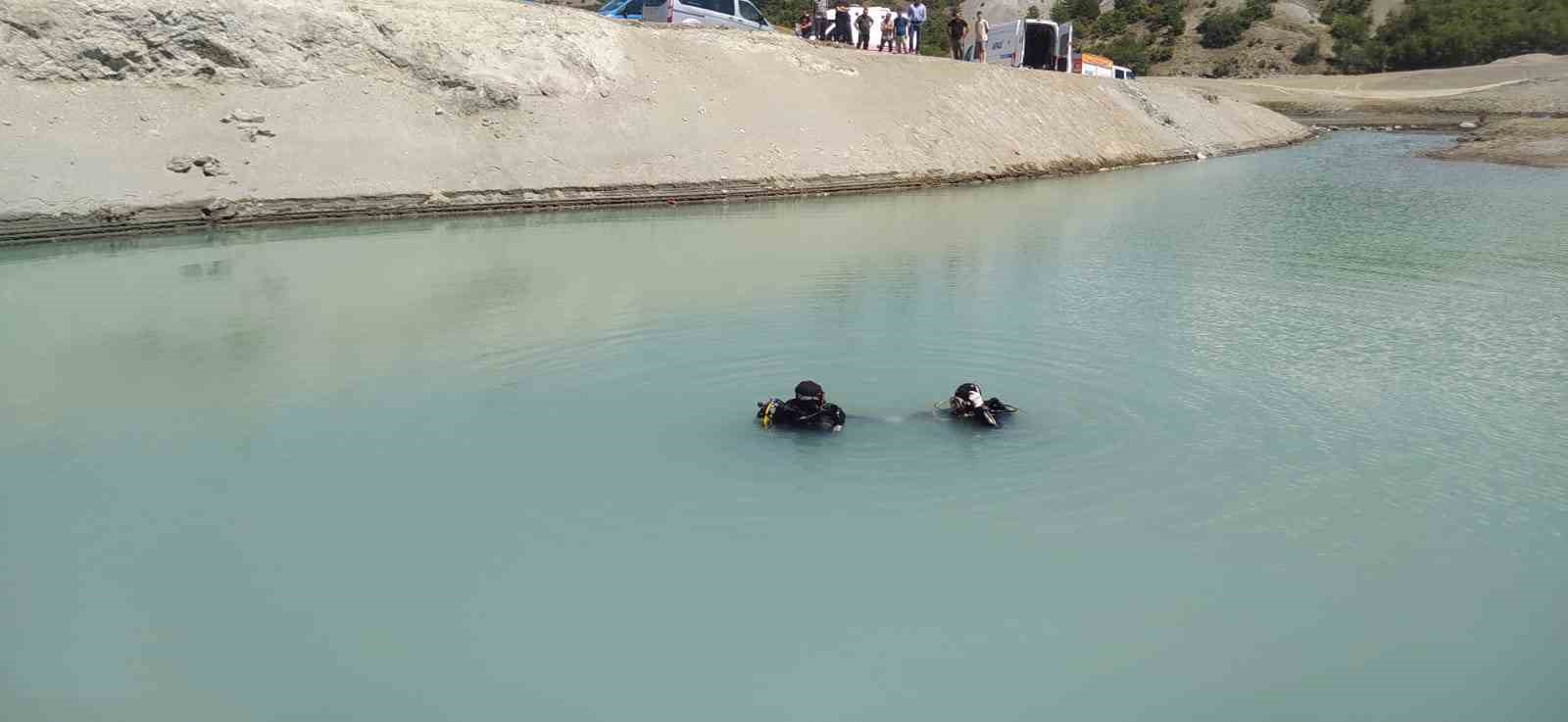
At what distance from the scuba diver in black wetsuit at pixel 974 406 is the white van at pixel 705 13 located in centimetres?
2684

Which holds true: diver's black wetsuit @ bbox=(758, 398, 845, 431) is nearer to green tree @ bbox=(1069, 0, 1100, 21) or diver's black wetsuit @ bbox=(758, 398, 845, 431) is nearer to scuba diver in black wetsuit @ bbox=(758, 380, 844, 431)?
scuba diver in black wetsuit @ bbox=(758, 380, 844, 431)

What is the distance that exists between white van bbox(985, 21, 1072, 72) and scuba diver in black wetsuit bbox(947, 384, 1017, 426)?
38.3 metres

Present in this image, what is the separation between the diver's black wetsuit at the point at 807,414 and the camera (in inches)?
388

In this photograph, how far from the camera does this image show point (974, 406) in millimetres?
10062

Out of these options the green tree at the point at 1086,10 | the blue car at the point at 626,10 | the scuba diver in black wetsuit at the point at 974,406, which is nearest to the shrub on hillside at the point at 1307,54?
the green tree at the point at 1086,10

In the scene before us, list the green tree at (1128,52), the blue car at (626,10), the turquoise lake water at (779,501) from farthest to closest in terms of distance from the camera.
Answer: the green tree at (1128,52) < the blue car at (626,10) < the turquoise lake water at (779,501)

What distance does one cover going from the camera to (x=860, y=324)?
14.3 meters

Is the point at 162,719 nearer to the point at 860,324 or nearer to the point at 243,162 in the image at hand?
the point at 860,324

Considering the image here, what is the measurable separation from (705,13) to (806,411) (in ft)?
92.8

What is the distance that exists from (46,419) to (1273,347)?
13.8 metres

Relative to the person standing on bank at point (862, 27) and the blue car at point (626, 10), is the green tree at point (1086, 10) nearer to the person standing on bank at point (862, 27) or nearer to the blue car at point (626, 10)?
the person standing on bank at point (862, 27)

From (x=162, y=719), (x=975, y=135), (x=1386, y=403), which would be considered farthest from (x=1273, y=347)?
(x=975, y=135)

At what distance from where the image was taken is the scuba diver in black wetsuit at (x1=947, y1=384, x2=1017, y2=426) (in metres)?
10.1

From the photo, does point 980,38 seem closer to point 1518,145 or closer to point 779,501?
point 1518,145
